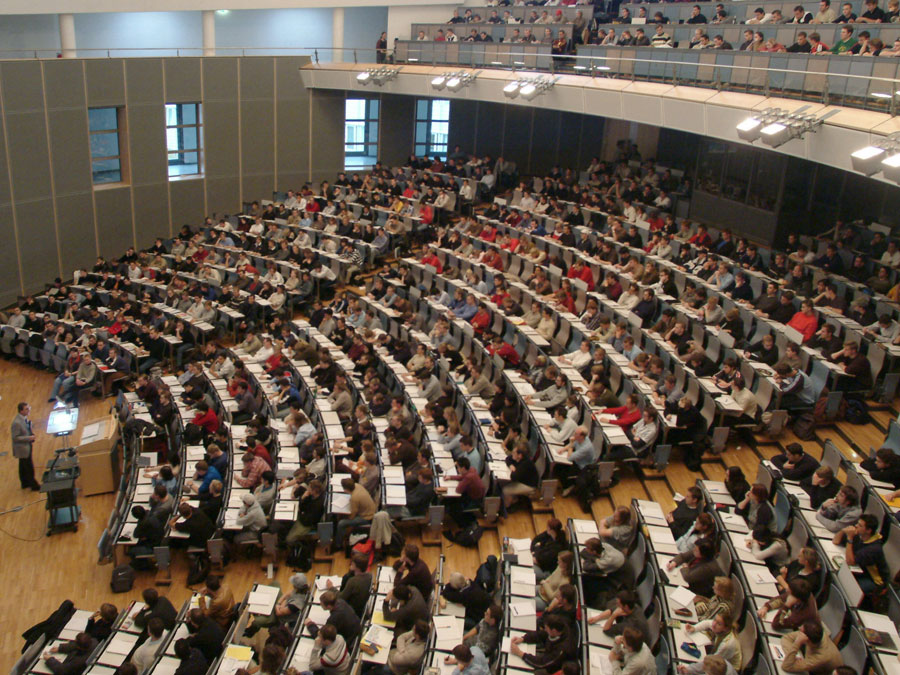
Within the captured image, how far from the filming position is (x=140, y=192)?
59.4ft

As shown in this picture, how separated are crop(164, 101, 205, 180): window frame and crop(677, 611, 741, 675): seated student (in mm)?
16027

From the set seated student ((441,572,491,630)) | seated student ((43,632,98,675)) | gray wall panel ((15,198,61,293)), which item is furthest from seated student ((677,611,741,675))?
gray wall panel ((15,198,61,293))

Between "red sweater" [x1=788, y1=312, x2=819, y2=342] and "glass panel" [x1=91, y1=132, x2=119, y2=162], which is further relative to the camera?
"glass panel" [x1=91, y1=132, x2=119, y2=162]

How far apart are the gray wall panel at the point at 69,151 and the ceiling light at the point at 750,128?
13.0m

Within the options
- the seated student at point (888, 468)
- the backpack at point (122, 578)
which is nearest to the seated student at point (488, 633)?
the seated student at point (888, 468)

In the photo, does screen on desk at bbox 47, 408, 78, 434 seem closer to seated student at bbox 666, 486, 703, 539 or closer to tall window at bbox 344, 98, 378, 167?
seated student at bbox 666, 486, 703, 539

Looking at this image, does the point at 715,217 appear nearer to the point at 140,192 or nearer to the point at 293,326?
the point at 293,326

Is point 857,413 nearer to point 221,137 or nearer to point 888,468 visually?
point 888,468

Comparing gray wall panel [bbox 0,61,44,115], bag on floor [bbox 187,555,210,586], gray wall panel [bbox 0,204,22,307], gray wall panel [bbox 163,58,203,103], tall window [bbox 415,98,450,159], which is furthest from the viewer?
tall window [bbox 415,98,450,159]

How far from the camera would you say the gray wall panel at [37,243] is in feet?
53.2

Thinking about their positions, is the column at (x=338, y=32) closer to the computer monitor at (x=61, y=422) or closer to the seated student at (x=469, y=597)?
the computer monitor at (x=61, y=422)

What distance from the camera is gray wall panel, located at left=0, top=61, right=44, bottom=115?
50.4ft

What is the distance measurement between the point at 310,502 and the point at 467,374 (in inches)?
124

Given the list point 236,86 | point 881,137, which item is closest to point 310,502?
point 881,137
